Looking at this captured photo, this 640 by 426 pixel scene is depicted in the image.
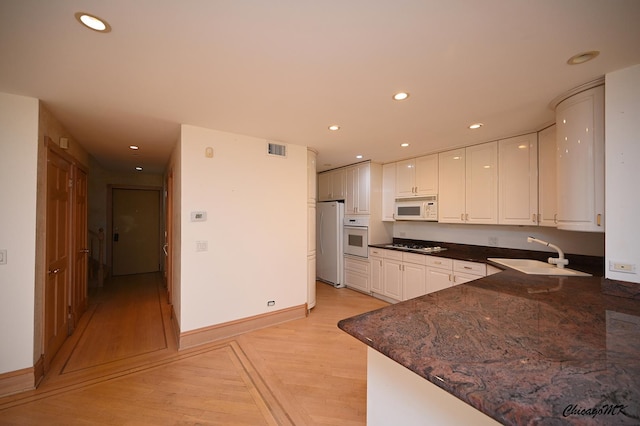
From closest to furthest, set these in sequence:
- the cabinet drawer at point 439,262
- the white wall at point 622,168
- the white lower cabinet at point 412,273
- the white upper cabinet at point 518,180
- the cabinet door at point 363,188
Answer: the white wall at point 622,168
the white upper cabinet at point 518,180
the white lower cabinet at point 412,273
the cabinet drawer at point 439,262
the cabinet door at point 363,188

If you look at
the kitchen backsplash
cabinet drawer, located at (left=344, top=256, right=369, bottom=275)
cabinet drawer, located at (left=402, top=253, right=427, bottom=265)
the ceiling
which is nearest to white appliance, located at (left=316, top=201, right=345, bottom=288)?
cabinet drawer, located at (left=344, top=256, right=369, bottom=275)

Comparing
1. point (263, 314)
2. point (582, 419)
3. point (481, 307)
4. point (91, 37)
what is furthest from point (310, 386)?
point (91, 37)

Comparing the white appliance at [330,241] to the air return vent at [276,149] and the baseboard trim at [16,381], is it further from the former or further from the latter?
the baseboard trim at [16,381]

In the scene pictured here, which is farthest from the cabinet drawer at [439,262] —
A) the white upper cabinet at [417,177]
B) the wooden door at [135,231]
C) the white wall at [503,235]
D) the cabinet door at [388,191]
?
the wooden door at [135,231]

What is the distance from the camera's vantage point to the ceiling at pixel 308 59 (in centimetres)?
117

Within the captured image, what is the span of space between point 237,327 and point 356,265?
7.84ft

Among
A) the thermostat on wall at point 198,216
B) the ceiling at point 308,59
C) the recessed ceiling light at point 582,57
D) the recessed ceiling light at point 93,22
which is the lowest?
the thermostat on wall at point 198,216

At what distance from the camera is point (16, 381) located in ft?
6.38

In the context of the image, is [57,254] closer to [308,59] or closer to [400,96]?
[308,59]

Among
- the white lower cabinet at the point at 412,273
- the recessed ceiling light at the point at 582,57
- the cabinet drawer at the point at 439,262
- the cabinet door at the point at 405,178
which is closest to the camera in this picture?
the recessed ceiling light at the point at 582,57

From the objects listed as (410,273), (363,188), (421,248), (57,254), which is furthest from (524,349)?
(57,254)

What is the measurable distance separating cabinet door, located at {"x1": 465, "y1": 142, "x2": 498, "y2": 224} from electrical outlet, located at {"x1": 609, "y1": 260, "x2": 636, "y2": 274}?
5.05 ft

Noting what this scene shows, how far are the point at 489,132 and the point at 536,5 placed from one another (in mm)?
2019

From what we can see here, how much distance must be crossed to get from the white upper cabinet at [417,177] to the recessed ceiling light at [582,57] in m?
2.24
